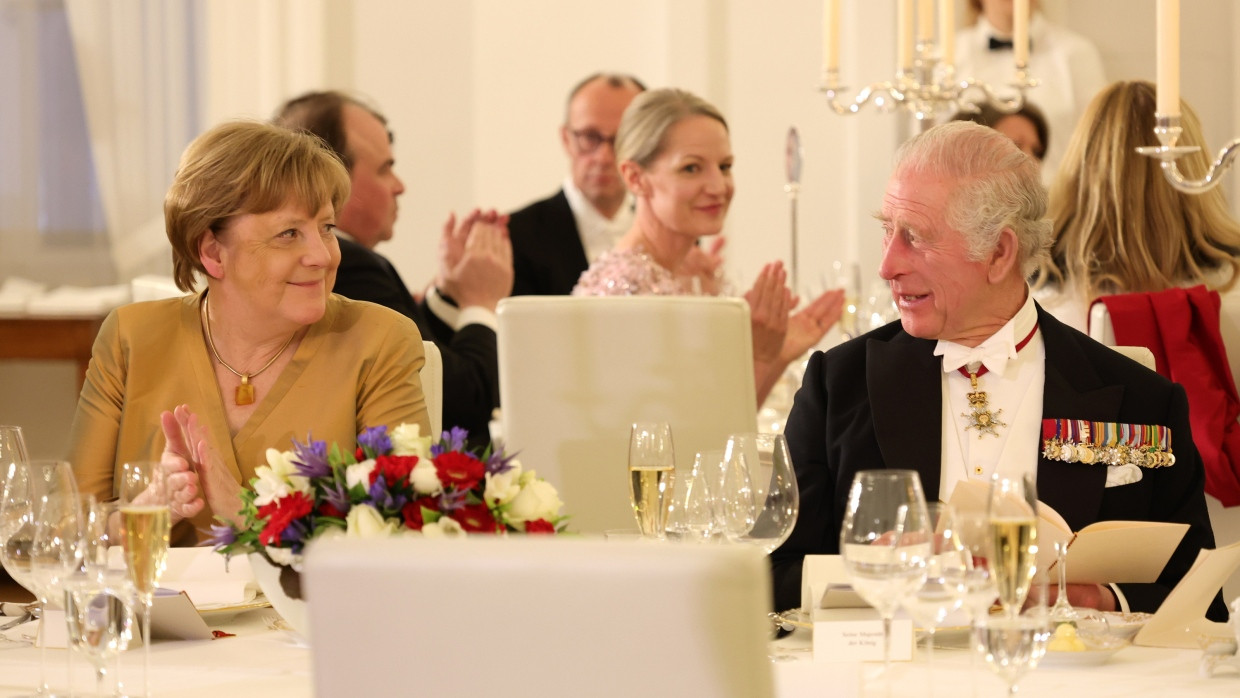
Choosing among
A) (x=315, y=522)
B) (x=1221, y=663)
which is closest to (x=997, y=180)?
(x=1221, y=663)

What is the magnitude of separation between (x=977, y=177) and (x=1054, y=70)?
3227 mm

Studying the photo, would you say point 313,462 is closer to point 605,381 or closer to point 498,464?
point 498,464

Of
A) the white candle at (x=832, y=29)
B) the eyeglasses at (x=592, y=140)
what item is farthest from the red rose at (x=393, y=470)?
the eyeglasses at (x=592, y=140)

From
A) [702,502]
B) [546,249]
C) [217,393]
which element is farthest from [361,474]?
[546,249]

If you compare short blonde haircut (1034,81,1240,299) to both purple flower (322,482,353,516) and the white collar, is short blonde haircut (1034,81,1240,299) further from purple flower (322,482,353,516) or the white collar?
purple flower (322,482,353,516)

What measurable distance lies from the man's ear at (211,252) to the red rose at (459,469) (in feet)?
3.78

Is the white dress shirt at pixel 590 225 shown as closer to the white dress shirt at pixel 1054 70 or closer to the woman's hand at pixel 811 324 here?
the woman's hand at pixel 811 324

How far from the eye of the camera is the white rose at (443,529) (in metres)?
1.53

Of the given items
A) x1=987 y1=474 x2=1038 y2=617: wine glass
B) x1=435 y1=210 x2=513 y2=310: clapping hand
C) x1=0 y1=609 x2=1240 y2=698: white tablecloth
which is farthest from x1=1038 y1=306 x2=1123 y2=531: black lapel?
x1=435 y1=210 x2=513 y2=310: clapping hand

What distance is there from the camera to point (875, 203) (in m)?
5.70

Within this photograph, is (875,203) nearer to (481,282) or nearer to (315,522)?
(481,282)

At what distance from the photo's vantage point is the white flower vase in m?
1.62

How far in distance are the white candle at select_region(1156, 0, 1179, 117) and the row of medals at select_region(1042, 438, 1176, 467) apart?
50cm

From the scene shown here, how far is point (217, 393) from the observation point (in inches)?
101
